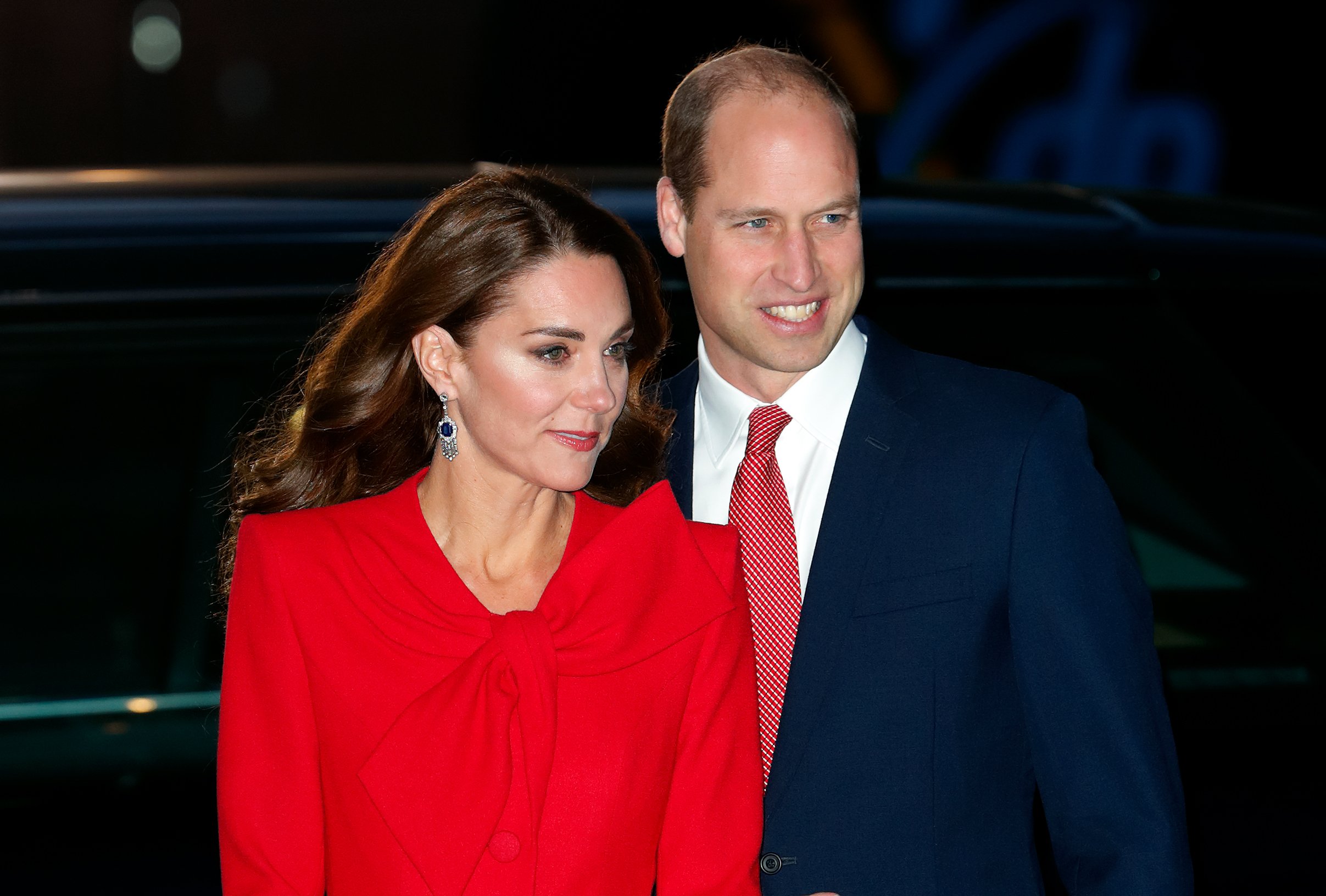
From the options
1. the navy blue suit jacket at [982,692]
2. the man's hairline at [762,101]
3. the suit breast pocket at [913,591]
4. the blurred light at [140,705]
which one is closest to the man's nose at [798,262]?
the man's hairline at [762,101]

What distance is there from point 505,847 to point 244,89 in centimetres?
1920

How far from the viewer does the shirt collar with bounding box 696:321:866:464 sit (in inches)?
92.0

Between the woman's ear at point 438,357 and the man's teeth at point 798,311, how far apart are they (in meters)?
0.49

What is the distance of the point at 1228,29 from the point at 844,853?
26.0 feet

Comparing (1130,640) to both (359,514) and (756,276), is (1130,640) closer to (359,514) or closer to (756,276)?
(756,276)

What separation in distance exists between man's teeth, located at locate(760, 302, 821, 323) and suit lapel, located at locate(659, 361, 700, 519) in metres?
0.27

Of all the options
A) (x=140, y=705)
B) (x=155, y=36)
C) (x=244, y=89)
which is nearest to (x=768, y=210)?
(x=140, y=705)

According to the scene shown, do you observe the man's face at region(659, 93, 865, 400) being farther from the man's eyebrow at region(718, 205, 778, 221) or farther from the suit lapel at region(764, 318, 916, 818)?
the suit lapel at region(764, 318, 916, 818)

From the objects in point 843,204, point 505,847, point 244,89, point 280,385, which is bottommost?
point 505,847

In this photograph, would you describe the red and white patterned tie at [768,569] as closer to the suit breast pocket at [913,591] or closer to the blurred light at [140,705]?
the suit breast pocket at [913,591]

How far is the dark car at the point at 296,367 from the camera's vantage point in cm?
237

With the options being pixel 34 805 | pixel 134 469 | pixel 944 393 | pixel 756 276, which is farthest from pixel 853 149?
pixel 134 469

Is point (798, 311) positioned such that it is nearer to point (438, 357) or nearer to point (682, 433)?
point (682, 433)

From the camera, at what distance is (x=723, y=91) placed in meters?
2.45
